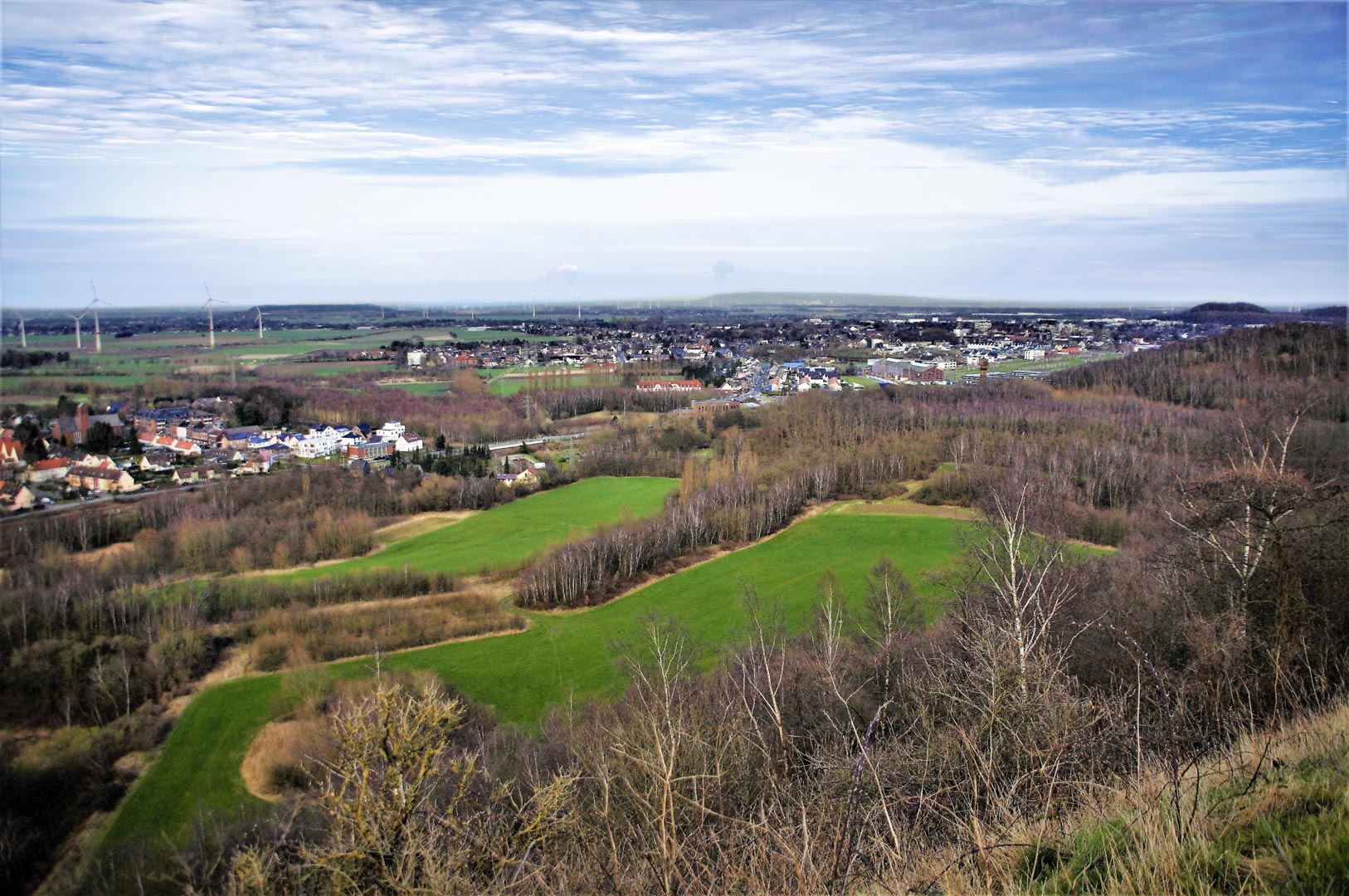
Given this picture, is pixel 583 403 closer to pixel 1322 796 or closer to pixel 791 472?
pixel 791 472

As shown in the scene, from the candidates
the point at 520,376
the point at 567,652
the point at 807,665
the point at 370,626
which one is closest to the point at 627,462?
the point at 370,626

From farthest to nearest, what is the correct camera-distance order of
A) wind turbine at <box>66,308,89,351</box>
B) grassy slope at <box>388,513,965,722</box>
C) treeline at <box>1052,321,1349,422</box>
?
wind turbine at <box>66,308,89,351</box> → treeline at <box>1052,321,1349,422</box> → grassy slope at <box>388,513,965,722</box>

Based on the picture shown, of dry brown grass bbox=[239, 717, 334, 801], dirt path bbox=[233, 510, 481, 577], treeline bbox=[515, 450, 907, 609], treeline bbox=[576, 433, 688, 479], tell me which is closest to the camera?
dry brown grass bbox=[239, 717, 334, 801]

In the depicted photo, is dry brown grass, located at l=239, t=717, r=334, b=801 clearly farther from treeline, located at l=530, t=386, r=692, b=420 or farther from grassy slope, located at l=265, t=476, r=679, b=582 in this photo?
treeline, located at l=530, t=386, r=692, b=420

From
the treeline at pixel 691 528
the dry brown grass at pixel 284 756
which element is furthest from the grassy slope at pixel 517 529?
the dry brown grass at pixel 284 756

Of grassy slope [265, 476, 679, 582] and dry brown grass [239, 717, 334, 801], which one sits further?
grassy slope [265, 476, 679, 582]

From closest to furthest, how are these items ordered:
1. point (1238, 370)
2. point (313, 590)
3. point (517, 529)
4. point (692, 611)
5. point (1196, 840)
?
point (1196, 840) → point (692, 611) → point (313, 590) → point (517, 529) → point (1238, 370)

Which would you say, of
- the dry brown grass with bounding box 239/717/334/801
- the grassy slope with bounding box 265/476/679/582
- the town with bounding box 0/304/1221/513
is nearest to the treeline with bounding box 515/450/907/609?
the grassy slope with bounding box 265/476/679/582

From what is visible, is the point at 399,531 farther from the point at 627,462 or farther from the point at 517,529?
the point at 627,462
